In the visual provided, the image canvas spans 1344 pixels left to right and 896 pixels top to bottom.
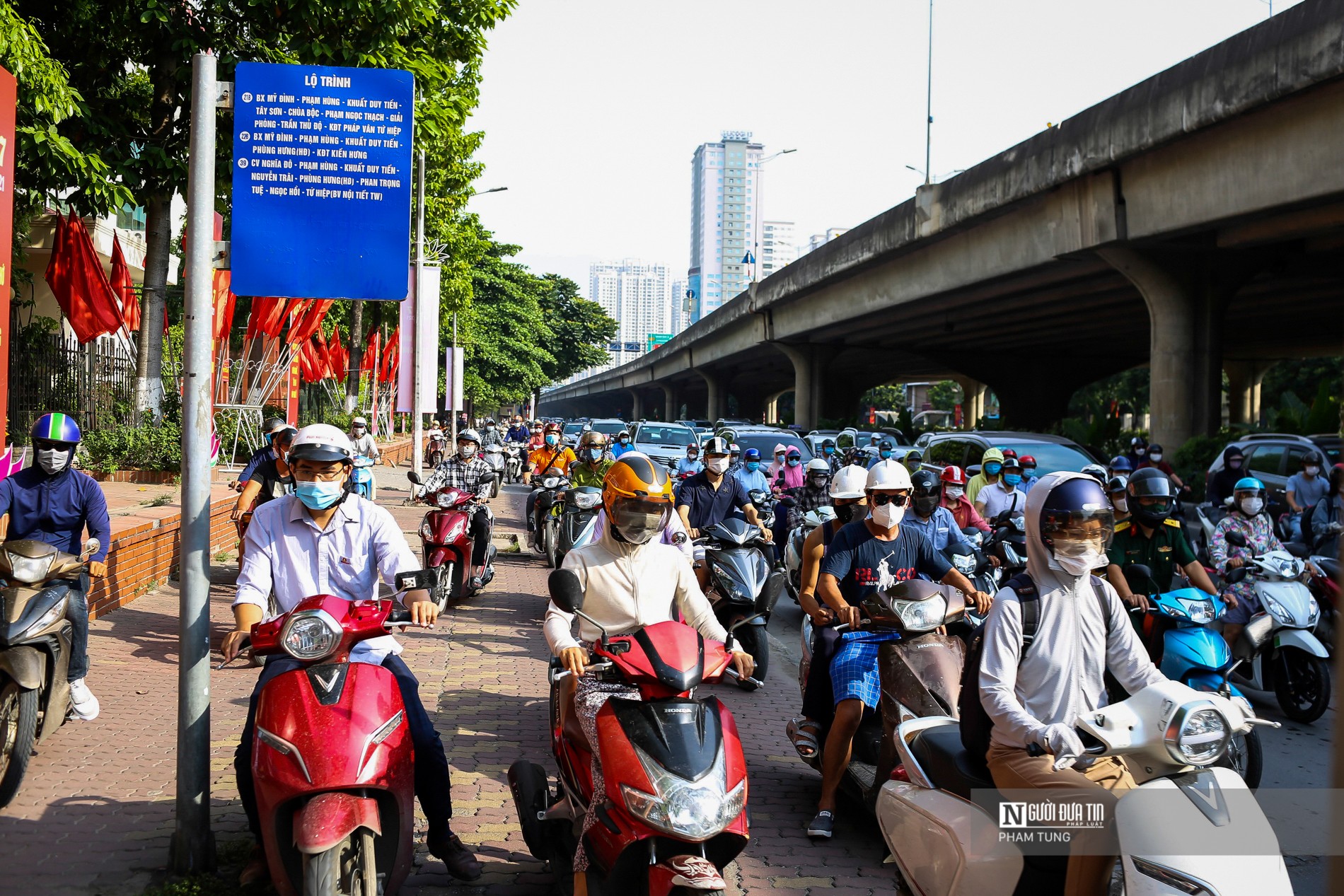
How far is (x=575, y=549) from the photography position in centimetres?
451

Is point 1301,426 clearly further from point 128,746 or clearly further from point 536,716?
point 128,746

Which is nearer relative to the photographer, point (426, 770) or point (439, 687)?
point (426, 770)

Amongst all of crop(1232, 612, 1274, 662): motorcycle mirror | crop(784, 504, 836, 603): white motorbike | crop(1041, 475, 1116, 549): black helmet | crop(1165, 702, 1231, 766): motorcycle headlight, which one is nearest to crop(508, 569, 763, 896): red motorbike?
crop(1041, 475, 1116, 549): black helmet

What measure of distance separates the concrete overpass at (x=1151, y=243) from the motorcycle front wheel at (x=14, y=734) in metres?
14.4

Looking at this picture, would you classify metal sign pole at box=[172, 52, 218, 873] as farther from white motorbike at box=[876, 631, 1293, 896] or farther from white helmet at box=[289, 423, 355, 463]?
white motorbike at box=[876, 631, 1293, 896]

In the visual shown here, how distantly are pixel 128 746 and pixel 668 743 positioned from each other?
12.2 ft

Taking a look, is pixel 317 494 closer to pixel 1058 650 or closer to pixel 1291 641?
pixel 1058 650

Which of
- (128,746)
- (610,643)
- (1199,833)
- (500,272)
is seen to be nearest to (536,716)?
(128,746)

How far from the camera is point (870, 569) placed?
5727 millimetres

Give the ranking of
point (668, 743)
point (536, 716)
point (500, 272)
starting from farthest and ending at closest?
point (500, 272), point (536, 716), point (668, 743)

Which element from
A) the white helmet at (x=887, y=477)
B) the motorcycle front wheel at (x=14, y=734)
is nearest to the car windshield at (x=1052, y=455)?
the white helmet at (x=887, y=477)

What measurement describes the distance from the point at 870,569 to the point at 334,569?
2.64m

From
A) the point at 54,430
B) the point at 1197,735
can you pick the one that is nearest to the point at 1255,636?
the point at 1197,735

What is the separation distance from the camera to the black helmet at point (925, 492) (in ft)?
25.5
